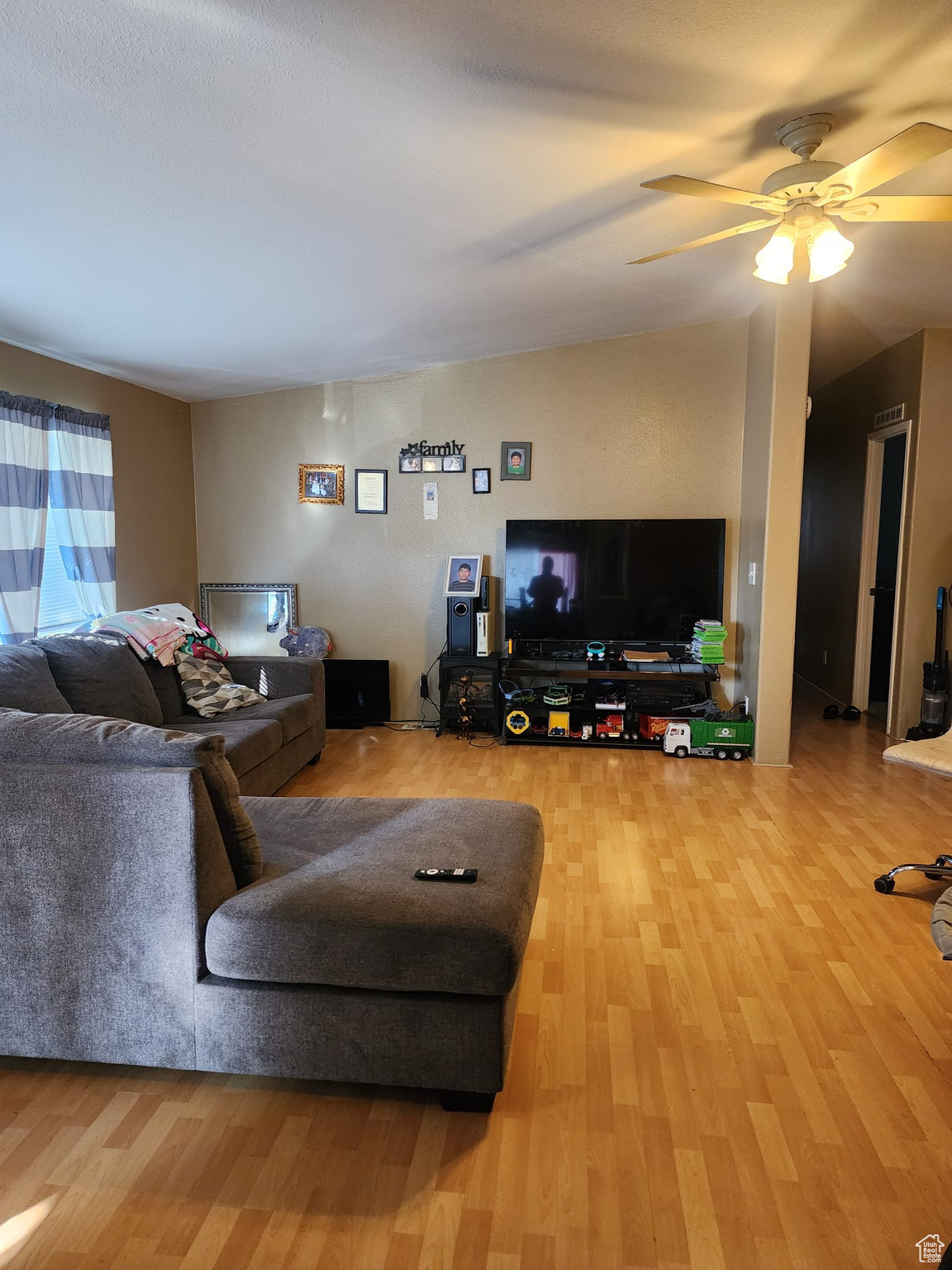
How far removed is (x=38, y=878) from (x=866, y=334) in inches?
217

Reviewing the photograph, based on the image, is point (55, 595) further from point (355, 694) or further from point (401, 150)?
point (401, 150)

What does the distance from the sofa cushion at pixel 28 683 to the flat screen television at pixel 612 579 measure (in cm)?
290

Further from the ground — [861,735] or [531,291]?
[531,291]

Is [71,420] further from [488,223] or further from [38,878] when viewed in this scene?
[38,878]

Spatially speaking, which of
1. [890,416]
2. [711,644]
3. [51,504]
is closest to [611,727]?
[711,644]

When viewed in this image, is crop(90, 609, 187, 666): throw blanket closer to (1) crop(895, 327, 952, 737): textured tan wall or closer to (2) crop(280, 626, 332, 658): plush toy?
(2) crop(280, 626, 332, 658): plush toy

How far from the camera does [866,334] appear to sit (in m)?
5.23

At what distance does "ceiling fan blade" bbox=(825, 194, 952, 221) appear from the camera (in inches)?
91.2

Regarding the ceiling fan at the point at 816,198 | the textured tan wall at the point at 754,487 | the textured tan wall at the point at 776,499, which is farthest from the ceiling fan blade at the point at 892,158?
the textured tan wall at the point at 754,487

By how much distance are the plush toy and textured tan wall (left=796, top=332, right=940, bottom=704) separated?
392cm

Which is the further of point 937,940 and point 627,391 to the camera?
point 627,391

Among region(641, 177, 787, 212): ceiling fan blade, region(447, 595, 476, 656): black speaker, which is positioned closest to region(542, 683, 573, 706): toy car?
region(447, 595, 476, 656): black speaker

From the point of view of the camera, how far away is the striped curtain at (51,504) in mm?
3799

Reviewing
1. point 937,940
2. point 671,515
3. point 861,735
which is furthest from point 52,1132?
point 861,735
